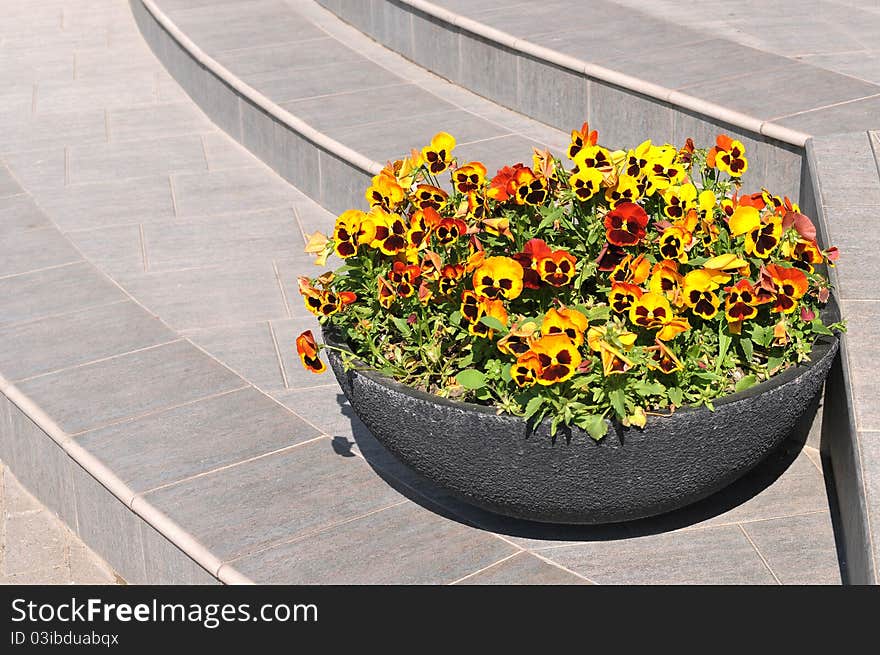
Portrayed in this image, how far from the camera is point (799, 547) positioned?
3203 millimetres

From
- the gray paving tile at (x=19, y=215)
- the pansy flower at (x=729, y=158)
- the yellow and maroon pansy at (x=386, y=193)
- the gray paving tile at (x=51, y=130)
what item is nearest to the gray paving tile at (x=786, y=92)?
the pansy flower at (x=729, y=158)

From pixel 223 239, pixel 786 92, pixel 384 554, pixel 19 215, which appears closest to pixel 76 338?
pixel 223 239

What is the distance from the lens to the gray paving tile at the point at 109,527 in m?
3.54

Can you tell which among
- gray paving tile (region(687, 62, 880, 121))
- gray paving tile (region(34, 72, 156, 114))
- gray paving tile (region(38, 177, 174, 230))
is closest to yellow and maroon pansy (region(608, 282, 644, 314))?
gray paving tile (region(687, 62, 880, 121))

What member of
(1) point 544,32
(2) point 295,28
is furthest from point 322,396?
(2) point 295,28

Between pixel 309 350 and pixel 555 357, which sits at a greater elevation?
pixel 555 357

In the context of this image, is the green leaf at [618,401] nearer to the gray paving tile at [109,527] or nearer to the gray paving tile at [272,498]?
the gray paving tile at [272,498]

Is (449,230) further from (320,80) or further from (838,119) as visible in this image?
(320,80)

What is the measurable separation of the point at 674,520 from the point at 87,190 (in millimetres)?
3836

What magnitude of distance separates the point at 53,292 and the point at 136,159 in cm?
174

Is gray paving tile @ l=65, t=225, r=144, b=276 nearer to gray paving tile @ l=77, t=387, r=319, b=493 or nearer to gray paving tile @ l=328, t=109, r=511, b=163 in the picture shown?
gray paving tile @ l=328, t=109, r=511, b=163

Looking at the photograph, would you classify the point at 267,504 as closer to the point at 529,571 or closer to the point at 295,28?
the point at 529,571
